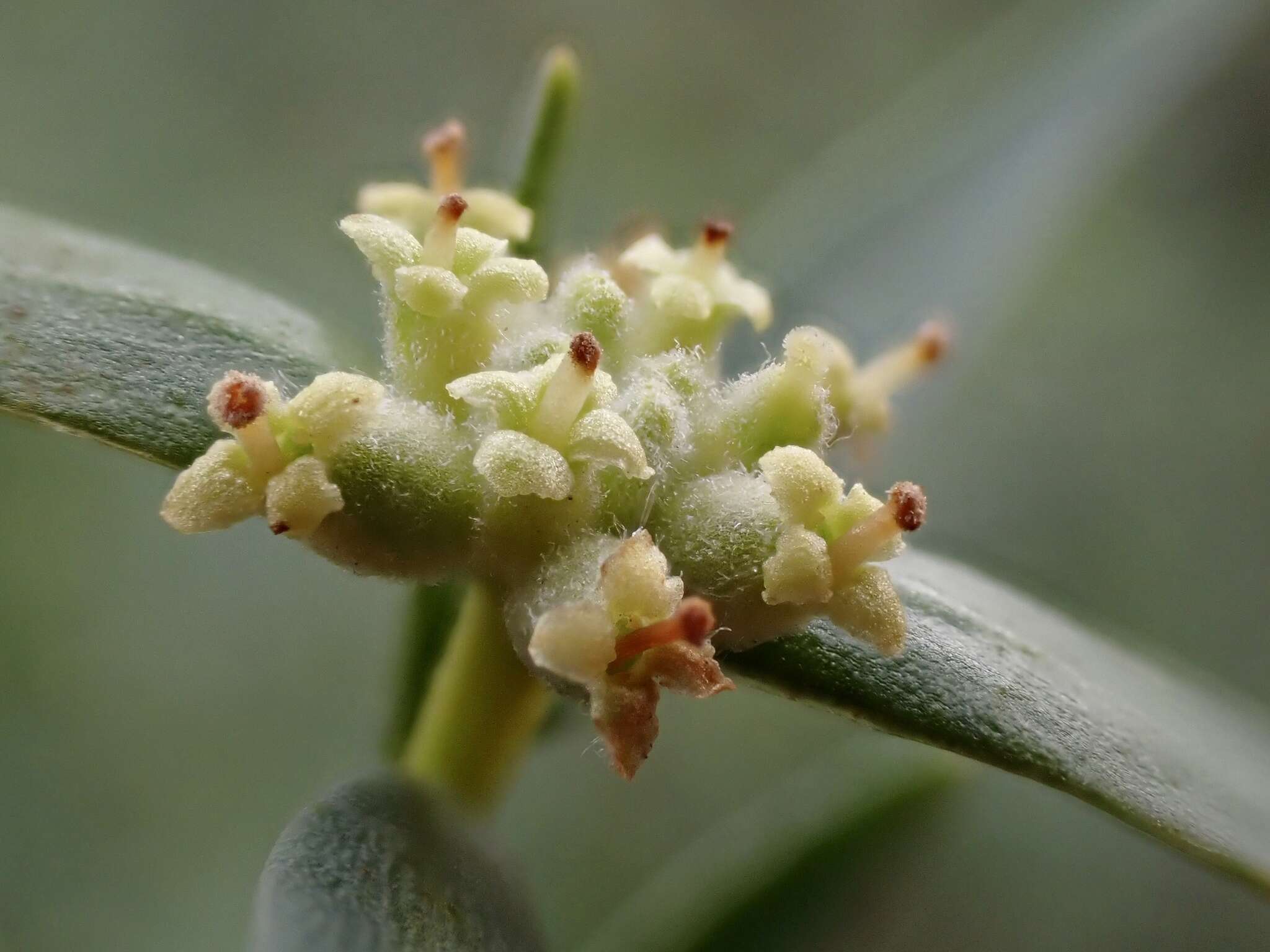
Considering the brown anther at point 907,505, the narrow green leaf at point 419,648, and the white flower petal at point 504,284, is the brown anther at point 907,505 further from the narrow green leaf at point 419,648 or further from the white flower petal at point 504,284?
the narrow green leaf at point 419,648

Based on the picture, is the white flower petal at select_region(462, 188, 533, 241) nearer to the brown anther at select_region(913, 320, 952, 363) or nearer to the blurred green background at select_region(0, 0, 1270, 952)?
the blurred green background at select_region(0, 0, 1270, 952)

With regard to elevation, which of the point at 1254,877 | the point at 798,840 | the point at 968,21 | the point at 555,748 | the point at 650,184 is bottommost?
the point at 555,748

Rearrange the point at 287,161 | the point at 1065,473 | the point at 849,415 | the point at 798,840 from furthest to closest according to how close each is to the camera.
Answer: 1. the point at 287,161
2. the point at 1065,473
3. the point at 798,840
4. the point at 849,415

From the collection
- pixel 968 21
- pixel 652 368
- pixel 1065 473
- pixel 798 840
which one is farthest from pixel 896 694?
pixel 968 21

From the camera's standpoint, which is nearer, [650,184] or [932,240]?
[932,240]

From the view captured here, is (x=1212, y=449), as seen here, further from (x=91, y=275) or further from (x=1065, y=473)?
(x=91, y=275)

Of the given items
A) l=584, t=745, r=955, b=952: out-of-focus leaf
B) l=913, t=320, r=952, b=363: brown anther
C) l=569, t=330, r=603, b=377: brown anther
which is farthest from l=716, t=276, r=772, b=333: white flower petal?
l=584, t=745, r=955, b=952: out-of-focus leaf

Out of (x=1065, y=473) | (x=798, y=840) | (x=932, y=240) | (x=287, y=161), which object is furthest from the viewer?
(x=287, y=161)
